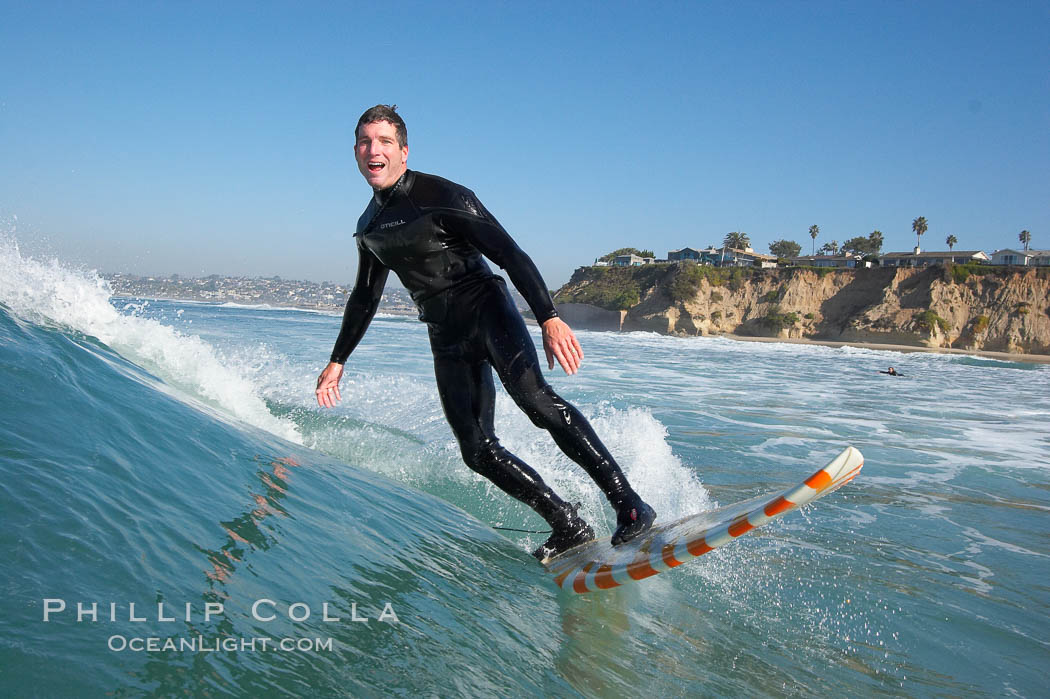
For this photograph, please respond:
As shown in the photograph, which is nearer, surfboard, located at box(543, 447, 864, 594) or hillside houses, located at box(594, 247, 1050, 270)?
surfboard, located at box(543, 447, 864, 594)

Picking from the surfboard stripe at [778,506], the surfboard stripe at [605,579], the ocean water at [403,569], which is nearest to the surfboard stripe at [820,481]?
the surfboard stripe at [778,506]

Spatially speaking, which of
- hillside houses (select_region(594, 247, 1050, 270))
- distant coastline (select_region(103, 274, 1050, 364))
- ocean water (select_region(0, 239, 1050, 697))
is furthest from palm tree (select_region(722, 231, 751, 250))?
ocean water (select_region(0, 239, 1050, 697))

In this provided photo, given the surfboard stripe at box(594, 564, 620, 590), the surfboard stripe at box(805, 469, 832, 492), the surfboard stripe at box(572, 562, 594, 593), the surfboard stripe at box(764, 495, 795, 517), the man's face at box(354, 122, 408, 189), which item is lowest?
the surfboard stripe at box(572, 562, 594, 593)

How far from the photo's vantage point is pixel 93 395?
443 cm

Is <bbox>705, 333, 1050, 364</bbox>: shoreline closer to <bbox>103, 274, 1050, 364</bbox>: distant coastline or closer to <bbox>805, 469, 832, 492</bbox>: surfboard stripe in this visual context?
<bbox>103, 274, 1050, 364</bbox>: distant coastline

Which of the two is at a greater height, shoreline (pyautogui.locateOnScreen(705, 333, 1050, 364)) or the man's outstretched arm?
shoreline (pyautogui.locateOnScreen(705, 333, 1050, 364))

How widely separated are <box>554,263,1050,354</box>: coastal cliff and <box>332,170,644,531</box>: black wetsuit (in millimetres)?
65002

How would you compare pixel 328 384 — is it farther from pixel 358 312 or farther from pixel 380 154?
pixel 380 154

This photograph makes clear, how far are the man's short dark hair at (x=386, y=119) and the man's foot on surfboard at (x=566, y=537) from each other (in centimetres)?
221

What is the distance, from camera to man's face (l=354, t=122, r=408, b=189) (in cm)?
347

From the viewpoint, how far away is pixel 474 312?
11.7 feet

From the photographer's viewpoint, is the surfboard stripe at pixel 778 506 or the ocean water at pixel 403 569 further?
the surfboard stripe at pixel 778 506

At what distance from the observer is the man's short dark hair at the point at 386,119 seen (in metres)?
3.48

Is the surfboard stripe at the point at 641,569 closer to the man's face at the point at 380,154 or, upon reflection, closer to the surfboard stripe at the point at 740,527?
the surfboard stripe at the point at 740,527
